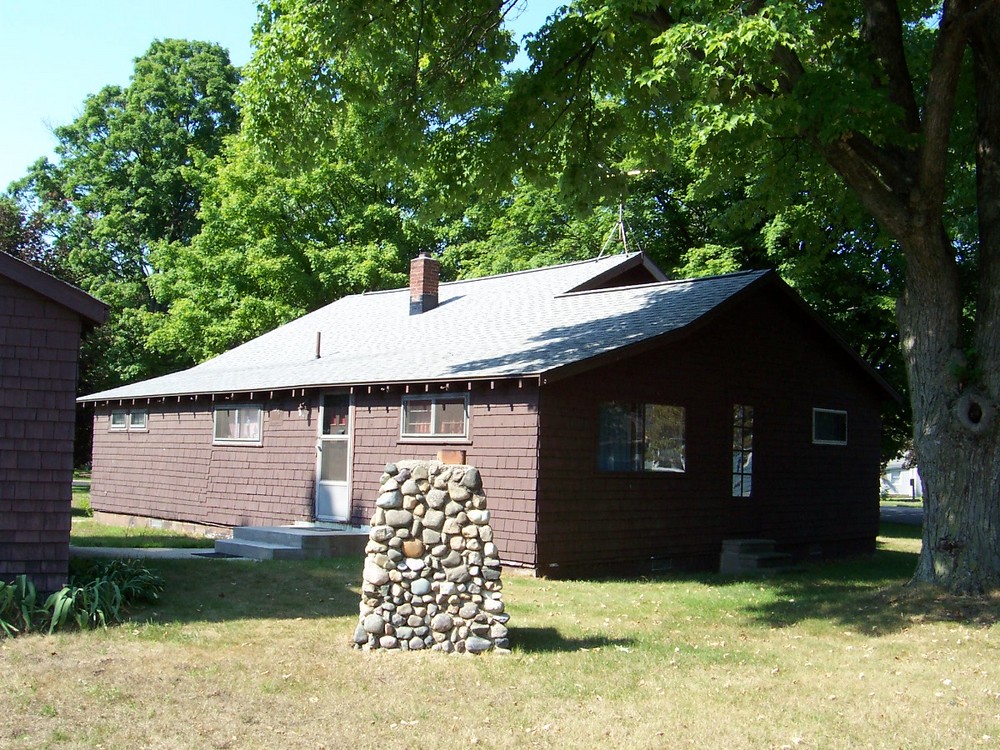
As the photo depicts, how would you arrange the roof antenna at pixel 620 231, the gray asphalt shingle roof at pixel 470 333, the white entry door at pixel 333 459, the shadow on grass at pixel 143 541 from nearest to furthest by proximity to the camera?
the gray asphalt shingle roof at pixel 470 333, the shadow on grass at pixel 143 541, the white entry door at pixel 333 459, the roof antenna at pixel 620 231

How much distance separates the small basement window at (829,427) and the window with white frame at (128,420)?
13572mm

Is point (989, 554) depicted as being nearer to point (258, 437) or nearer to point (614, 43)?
point (614, 43)

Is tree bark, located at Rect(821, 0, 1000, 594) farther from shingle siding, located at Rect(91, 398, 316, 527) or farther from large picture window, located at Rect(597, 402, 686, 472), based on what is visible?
shingle siding, located at Rect(91, 398, 316, 527)

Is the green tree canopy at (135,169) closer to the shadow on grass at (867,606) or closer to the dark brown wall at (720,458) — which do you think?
the dark brown wall at (720,458)

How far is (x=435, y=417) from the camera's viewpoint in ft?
48.9

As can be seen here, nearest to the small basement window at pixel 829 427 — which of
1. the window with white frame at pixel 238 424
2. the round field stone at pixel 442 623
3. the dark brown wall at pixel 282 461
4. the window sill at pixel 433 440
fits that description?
the dark brown wall at pixel 282 461

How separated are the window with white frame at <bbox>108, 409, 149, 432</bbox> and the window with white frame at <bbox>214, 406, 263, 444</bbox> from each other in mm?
2913

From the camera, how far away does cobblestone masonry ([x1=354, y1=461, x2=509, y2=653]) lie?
8.69 meters

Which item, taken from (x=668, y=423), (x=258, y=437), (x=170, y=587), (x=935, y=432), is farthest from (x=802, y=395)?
(x=170, y=587)

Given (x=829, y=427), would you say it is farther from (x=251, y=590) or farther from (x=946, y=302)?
(x=251, y=590)

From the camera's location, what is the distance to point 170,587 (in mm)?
11125

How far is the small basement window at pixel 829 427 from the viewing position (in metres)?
18.3

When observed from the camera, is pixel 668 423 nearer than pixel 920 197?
No

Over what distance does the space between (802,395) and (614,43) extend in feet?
25.0
